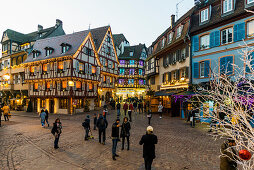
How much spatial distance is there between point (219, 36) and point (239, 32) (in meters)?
1.77

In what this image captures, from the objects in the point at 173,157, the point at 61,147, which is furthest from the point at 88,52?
the point at 173,157

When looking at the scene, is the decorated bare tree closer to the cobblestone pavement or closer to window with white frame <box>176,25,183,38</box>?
the cobblestone pavement

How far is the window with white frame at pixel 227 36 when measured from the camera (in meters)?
15.1

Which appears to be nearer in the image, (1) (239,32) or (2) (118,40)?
(1) (239,32)

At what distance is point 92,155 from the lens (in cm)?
725

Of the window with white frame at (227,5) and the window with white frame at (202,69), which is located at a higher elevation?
the window with white frame at (227,5)

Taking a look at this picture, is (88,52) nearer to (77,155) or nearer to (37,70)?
(37,70)

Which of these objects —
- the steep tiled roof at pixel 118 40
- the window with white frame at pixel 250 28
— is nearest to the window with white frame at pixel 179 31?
the window with white frame at pixel 250 28

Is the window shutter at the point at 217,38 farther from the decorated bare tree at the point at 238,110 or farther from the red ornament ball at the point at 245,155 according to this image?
the red ornament ball at the point at 245,155

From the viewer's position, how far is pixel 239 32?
46.7 feet

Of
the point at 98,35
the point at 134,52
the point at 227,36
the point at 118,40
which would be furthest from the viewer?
the point at 118,40

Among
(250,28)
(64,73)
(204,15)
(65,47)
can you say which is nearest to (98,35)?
(65,47)

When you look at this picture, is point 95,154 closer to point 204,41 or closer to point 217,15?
point 204,41

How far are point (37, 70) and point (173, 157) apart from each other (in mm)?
26631
